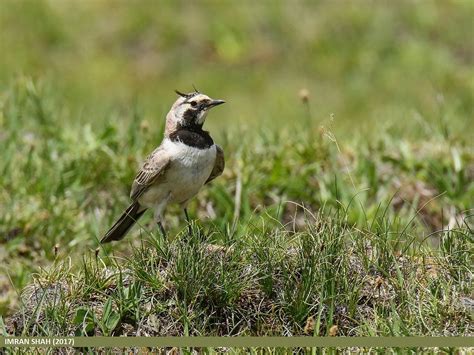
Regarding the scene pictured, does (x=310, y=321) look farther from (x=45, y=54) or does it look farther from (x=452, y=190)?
(x=45, y=54)

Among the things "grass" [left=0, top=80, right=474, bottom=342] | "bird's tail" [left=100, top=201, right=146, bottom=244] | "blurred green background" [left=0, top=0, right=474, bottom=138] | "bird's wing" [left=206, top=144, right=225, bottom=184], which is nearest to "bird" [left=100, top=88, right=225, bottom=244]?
"bird's wing" [left=206, top=144, right=225, bottom=184]

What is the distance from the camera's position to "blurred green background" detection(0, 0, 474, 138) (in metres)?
13.0

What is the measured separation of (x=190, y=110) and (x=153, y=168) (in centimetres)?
49

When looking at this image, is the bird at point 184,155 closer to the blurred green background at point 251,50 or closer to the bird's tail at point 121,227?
the bird's tail at point 121,227

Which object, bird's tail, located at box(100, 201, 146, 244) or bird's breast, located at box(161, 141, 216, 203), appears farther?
bird's tail, located at box(100, 201, 146, 244)

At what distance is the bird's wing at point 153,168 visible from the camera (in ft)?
20.7

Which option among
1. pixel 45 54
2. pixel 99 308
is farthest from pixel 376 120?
pixel 45 54

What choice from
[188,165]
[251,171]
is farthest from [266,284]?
[251,171]

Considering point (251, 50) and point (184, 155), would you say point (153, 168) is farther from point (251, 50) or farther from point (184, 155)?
point (251, 50)

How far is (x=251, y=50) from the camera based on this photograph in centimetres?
1388

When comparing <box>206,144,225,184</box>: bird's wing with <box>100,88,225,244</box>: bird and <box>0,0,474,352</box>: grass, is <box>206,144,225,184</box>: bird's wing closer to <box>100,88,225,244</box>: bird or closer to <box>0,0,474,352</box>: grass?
<box>100,88,225,244</box>: bird

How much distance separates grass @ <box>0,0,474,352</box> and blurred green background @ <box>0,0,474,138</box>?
0.10 ft

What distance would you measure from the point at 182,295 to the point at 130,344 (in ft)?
1.45

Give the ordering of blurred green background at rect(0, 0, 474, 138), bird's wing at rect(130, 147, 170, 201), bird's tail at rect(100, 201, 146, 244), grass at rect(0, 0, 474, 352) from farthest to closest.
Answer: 1. blurred green background at rect(0, 0, 474, 138)
2. bird's tail at rect(100, 201, 146, 244)
3. bird's wing at rect(130, 147, 170, 201)
4. grass at rect(0, 0, 474, 352)
